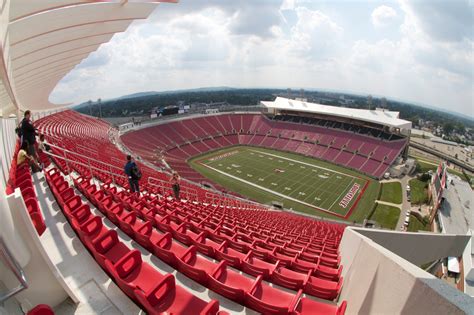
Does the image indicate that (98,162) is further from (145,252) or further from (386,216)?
(386,216)

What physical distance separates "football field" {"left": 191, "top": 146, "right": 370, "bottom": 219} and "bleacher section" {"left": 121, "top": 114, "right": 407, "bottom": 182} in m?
2.78

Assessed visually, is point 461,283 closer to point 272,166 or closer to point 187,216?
point 187,216

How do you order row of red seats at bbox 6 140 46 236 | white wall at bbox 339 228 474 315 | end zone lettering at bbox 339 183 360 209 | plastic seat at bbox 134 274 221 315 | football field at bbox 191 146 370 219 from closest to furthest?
white wall at bbox 339 228 474 315
plastic seat at bbox 134 274 221 315
row of red seats at bbox 6 140 46 236
end zone lettering at bbox 339 183 360 209
football field at bbox 191 146 370 219

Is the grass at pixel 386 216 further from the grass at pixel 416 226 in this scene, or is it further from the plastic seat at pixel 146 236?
the plastic seat at pixel 146 236

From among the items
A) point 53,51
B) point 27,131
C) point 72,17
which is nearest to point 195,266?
point 27,131

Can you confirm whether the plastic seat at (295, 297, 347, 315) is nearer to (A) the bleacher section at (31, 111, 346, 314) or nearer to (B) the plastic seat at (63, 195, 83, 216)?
(A) the bleacher section at (31, 111, 346, 314)

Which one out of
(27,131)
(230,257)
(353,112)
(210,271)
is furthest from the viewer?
(353,112)

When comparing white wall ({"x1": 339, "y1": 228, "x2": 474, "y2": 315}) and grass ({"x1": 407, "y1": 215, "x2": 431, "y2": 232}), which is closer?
white wall ({"x1": 339, "y1": 228, "x2": 474, "y2": 315})

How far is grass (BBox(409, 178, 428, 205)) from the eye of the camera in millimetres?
30938

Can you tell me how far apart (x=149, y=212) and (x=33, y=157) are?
15.8ft

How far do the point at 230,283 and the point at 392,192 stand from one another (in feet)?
117

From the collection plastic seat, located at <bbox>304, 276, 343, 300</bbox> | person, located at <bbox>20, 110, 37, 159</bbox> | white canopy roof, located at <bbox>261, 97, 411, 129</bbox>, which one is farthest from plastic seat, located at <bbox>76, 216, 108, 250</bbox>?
white canopy roof, located at <bbox>261, 97, 411, 129</bbox>

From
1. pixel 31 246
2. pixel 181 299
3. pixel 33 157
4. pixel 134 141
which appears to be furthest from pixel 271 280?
pixel 134 141

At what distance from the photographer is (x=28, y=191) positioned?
5113mm
